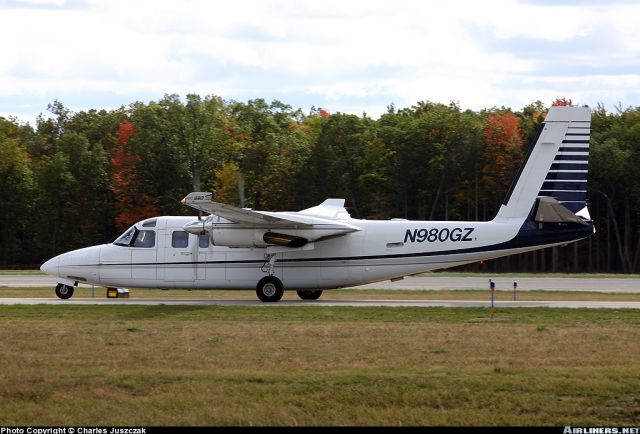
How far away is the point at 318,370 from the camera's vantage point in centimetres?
1798

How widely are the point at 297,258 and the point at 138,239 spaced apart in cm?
536

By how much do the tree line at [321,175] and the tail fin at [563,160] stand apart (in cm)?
3551

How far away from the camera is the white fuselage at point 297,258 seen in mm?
31125

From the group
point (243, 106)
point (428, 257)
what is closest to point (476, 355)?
point (428, 257)

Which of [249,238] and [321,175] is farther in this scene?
[321,175]

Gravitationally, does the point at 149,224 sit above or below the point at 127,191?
below

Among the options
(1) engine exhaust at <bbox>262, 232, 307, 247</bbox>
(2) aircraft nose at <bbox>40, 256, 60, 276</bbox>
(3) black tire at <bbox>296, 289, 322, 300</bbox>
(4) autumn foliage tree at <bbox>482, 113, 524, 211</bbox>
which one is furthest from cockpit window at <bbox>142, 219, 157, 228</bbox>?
(4) autumn foliage tree at <bbox>482, 113, 524, 211</bbox>

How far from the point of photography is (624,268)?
6575cm

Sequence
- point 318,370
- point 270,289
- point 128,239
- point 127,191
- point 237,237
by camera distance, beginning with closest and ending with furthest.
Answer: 1. point 318,370
2. point 237,237
3. point 270,289
4. point 128,239
5. point 127,191

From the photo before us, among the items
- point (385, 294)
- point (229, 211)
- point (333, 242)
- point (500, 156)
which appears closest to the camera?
point (229, 211)

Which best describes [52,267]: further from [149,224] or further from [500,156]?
[500,156]

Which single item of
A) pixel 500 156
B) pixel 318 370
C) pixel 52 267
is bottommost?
pixel 318 370

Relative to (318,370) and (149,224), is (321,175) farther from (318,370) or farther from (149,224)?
(318,370)

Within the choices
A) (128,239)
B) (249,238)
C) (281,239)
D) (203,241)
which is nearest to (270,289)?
(281,239)
